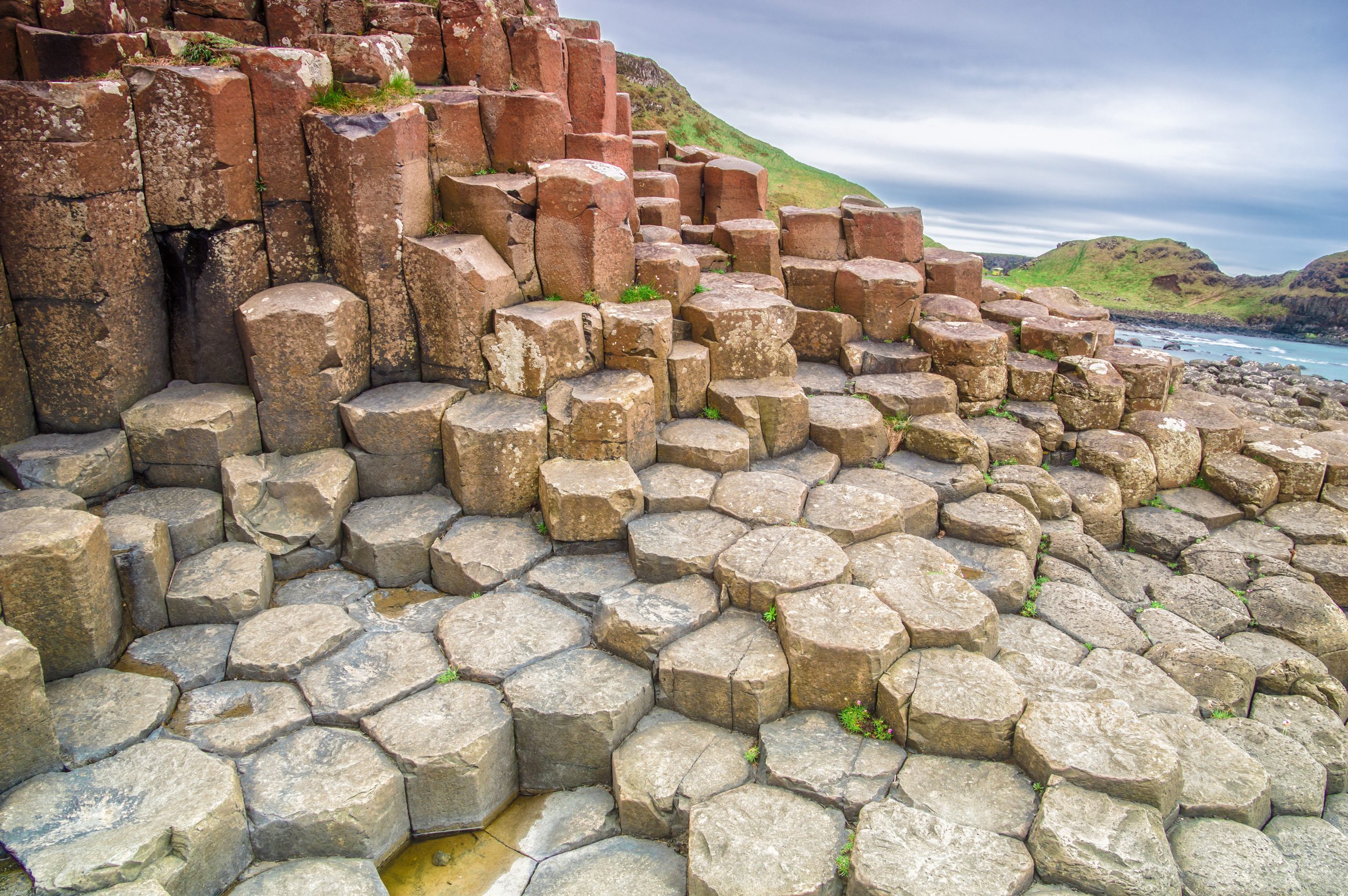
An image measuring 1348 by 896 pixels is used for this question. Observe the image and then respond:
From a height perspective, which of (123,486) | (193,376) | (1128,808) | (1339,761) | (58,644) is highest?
(193,376)

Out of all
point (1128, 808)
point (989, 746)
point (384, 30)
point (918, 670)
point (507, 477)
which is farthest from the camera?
point (384, 30)

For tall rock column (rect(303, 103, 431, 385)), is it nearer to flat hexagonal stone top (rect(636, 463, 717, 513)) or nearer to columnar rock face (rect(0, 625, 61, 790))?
flat hexagonal stone top (rect(636, 463, 717, 513))

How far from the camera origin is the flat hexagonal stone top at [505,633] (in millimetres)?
5637

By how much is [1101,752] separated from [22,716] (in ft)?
20.1

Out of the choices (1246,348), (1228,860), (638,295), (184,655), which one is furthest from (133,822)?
(1246,348)

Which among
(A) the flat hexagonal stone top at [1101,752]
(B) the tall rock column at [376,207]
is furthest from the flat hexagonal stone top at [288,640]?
(A) the flat hexagonal stone top at [1101,752]

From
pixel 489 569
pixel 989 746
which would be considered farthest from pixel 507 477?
pixel 989 746

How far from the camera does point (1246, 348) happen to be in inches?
968

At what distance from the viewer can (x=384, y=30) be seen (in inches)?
315

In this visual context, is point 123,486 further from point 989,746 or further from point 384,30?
point 989,746

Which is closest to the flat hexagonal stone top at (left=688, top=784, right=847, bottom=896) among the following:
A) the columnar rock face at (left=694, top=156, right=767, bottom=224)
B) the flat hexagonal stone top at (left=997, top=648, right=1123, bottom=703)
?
the flat hexagonal stone top at (left=997, top=648, right=1123, bottom=703)

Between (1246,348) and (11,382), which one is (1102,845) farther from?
(1246,348)

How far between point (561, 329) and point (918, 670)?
407cm

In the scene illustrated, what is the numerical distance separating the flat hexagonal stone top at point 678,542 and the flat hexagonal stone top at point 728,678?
68cm
